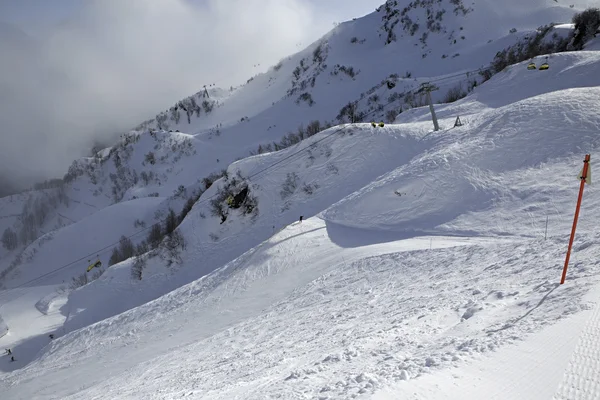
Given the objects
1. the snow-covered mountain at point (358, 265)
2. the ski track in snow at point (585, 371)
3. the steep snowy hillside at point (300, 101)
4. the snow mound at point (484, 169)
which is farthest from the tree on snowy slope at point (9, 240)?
the ski track in snow at point (585, 371)

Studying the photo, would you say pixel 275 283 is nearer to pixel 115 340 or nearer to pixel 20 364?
pixel 115 340

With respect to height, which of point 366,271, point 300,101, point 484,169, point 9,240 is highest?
point 300,101

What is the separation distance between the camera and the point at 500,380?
473 cm

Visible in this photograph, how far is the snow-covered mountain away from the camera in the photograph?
7.24 meters

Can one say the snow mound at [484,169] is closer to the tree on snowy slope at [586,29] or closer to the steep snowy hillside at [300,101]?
the steep snowy hillside at [300,101]

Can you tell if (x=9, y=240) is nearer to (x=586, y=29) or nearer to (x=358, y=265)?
(x=358, y=265)

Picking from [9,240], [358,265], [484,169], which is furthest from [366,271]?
[9,240]

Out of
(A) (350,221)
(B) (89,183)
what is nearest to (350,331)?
(A) (350,221)

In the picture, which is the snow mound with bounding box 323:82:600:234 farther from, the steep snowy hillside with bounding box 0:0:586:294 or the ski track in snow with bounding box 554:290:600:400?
the steep snowy hillside with bounding box 0:0:586:294

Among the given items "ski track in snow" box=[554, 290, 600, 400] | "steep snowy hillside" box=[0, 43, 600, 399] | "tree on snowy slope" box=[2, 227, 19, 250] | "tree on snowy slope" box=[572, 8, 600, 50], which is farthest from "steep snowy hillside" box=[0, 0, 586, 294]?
"ski track in snow" box=[554, 290, 600, 400]

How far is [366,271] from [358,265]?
0.88 m

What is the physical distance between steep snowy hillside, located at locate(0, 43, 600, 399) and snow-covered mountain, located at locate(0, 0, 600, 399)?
0.28 ft

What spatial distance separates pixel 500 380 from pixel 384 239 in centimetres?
1414

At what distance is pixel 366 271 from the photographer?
14.5m
